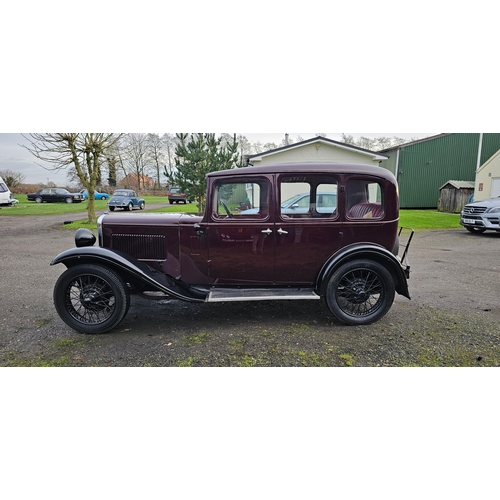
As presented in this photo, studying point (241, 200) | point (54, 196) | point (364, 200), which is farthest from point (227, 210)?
point (54, 196)

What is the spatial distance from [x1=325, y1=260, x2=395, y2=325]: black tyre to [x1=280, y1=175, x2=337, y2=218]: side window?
629 millimetres

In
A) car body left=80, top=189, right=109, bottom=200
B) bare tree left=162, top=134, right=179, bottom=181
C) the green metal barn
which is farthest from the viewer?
the green metal barn

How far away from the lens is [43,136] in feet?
14.1

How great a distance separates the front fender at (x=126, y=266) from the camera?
2982 mm

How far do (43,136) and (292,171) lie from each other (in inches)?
140

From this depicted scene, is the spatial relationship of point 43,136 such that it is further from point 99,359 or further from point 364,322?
point 364,322

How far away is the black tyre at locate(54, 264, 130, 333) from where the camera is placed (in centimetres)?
300

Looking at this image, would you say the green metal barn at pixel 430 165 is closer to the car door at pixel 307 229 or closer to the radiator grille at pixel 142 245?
the car door at pixel 307 229

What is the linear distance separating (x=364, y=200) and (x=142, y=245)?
8.00 feet

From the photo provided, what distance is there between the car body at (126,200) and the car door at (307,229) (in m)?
3.11

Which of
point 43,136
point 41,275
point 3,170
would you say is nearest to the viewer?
point 43,136

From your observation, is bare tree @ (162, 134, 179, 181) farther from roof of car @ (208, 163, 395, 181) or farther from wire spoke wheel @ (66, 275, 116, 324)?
wire spoke wheel @ (66, 275, 116, 324)

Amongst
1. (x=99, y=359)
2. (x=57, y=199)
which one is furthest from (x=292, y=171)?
(x=57, y=199)

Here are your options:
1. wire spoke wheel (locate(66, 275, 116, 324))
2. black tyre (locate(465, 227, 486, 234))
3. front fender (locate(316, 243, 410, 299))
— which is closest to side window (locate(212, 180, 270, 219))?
front fender (locate(316, 243, 410, 299))
